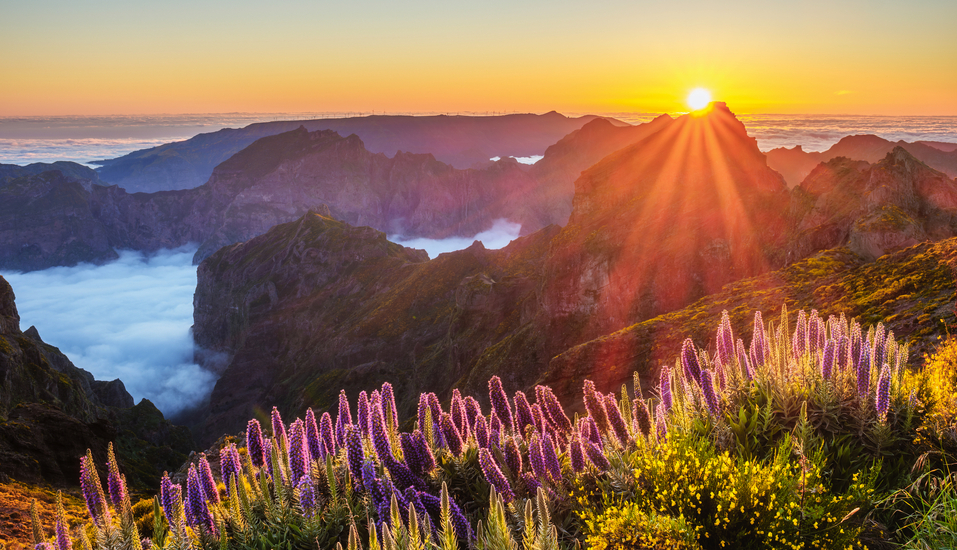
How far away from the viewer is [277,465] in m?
6.12

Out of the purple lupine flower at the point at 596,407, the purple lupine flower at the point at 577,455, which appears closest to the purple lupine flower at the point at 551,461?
the purple lupine flower at the point at 577,455

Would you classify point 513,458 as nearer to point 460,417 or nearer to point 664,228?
point 460,417

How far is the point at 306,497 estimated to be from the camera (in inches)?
238

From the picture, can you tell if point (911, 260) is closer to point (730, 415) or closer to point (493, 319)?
point (730, 415)

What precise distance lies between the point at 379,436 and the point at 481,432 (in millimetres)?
1454

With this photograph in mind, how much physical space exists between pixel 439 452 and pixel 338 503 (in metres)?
1.62

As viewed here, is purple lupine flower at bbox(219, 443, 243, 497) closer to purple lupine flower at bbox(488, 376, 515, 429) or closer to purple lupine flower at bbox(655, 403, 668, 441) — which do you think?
purple lupine flower at bbox(488, 376, 515, 429)

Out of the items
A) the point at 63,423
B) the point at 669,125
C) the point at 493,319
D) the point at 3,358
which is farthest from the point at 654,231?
the point at 3,358

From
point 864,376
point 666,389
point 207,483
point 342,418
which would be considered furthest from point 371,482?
point 864,376

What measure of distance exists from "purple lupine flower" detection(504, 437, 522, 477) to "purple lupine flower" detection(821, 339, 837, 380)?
4628mm

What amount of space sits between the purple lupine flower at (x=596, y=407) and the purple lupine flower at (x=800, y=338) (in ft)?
11.5

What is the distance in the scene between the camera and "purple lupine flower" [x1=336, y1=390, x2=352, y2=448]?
285 inches

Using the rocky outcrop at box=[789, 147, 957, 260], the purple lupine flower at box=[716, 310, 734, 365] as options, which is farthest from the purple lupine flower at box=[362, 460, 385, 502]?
the rocky outcrop at box=[789, 147, 957, 260]

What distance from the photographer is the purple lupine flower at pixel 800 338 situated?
26.8 feet
